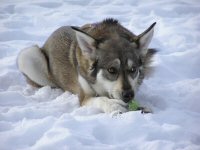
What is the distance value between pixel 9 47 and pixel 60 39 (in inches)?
85.4

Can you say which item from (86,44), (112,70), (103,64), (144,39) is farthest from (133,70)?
(86,44)

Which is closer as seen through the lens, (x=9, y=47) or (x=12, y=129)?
(x=12, y=129)

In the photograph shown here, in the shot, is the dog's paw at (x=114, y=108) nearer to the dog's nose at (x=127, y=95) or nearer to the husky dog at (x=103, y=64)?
the husky dog at (x=103, y=64)

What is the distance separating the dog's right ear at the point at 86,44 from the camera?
5788 millimetres

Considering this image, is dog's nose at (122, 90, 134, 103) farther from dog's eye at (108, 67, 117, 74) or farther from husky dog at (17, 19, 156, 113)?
dog's eye at (108, 67, 117, 74)

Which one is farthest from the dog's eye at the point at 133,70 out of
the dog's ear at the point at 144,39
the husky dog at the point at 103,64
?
the dog's ear at the point at 144,39

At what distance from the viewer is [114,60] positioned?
222 inches

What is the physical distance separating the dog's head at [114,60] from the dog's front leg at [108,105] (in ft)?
0.24

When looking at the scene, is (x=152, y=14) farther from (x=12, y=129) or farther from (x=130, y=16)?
(x=12, y=129)

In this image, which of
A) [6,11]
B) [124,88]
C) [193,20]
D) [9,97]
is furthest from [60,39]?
[6,11]

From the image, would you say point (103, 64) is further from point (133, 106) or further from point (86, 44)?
point (133, 106)

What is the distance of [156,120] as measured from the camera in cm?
505

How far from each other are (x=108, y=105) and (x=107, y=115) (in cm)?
37

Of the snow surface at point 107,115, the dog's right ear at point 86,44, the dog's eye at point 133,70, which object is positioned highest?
the dog's right ear at point 86,44
